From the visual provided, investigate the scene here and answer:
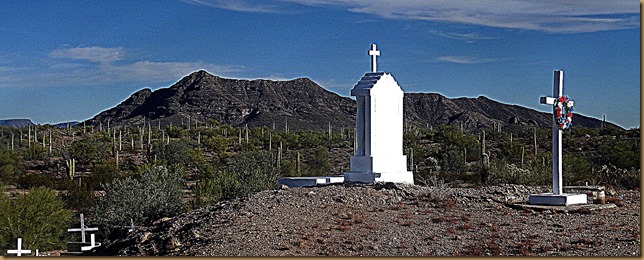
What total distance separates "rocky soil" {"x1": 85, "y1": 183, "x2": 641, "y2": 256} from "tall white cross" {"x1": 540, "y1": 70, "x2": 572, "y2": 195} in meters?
0.71

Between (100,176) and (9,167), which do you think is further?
(9,167)

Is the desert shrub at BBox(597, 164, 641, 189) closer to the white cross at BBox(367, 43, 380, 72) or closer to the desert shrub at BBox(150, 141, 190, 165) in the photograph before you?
the white cross at BBox(367, 43, 380, 72)

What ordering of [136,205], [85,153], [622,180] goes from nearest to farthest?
[136,205] → [622,180] → [85,153]

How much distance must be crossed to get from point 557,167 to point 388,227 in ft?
13.8

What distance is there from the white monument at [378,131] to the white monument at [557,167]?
373 centimetres

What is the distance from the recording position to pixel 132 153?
Result: 55750 millimetres

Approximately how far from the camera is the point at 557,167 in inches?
607

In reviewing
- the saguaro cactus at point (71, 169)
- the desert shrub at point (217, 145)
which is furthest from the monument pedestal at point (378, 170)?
the desert shrub at point (217, 145)

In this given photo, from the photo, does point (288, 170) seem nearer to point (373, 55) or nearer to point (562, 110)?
point (373, 55)

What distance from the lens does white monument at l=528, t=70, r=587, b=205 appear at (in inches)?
589

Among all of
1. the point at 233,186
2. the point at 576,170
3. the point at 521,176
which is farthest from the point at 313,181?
the point at 576,170

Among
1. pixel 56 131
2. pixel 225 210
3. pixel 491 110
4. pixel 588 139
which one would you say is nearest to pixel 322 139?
pixel 588 139

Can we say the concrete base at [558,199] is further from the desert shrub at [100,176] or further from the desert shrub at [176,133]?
the desert shrub at [176,133]

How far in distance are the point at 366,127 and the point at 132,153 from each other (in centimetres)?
3975
